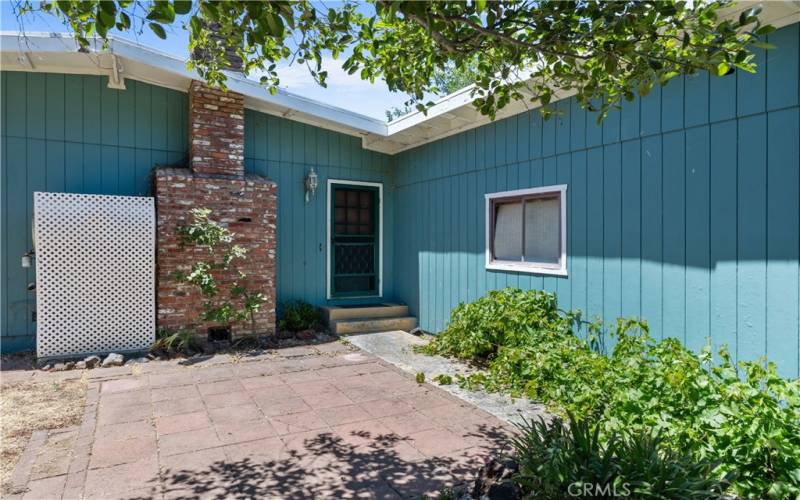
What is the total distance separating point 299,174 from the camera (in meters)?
7.39

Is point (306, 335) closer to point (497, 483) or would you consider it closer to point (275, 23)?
point (497, 483)

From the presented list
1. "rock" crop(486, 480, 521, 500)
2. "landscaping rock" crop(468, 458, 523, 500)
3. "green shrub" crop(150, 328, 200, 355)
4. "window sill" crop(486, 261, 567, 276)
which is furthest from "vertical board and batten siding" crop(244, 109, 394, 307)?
"rock" crop(486, 480, 521, 500)

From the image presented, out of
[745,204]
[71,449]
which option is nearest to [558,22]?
[745,204]

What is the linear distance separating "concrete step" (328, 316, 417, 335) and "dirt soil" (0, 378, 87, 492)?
10.5 feet

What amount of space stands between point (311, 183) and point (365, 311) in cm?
217

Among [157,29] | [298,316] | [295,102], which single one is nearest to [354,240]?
[298,316]

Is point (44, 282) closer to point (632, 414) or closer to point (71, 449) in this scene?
point (71, 449)

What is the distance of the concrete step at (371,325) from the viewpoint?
23.0 feet

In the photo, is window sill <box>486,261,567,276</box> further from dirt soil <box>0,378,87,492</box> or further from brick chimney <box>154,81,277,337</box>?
dirt soil <box>0,378,87,492</box>

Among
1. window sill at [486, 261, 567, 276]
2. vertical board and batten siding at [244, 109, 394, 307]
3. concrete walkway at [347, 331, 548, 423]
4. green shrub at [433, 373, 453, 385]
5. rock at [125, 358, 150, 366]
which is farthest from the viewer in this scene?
vertical board and batten siding at [244, 109, 394, 307]

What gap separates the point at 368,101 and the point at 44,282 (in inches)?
269

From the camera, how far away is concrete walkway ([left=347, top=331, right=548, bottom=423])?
3.95 metres

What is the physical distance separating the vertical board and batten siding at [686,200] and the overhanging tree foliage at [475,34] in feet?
2.87

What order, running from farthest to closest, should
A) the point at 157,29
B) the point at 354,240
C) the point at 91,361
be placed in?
the point at 354,240, the point at 91,361, the point at 157,29
